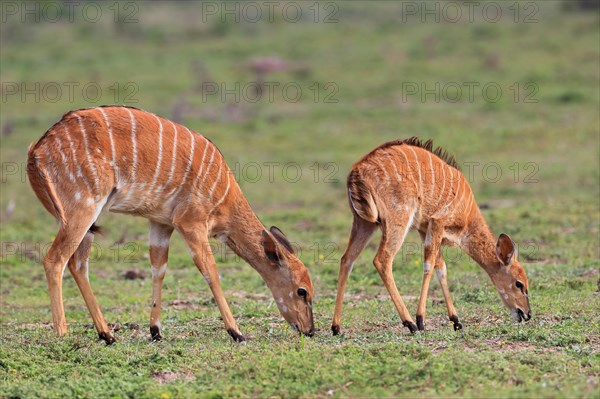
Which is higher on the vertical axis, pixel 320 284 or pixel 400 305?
pixel 400 305

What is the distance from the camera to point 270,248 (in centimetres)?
903

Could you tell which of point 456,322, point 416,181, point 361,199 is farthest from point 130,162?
point 456,322

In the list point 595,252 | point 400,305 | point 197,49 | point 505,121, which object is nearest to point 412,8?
point 197,49

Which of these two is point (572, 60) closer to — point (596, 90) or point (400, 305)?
point (596, 90)

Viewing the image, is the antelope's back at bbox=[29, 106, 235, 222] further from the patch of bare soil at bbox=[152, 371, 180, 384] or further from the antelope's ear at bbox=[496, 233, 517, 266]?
the antelope's ear at bbox=[496, 233, 517, 266]

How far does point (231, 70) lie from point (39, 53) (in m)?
7.23

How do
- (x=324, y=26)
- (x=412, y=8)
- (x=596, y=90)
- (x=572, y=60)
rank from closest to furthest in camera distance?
(x=596, y=90), (x=572, y=60), (x=324, y=26), (x=412, y=8)

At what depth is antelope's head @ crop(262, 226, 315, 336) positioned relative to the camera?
29.4 ft

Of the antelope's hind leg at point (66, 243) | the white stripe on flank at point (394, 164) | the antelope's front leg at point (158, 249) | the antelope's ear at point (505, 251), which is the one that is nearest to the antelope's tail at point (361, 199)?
the white stripe on flank at point (394, 164)

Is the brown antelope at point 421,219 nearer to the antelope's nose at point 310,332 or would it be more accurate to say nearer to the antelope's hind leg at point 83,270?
the antelope's nose at point 310,332

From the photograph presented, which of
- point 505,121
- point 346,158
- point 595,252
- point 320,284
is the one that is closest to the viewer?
point 320,284

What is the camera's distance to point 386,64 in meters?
28.0

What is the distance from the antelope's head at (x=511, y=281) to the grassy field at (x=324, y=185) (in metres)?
0.19

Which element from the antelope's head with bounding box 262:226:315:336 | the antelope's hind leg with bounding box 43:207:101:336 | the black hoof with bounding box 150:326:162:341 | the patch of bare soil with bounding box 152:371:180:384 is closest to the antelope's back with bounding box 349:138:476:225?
the antelope's head with bounding box 262:226:315:336
